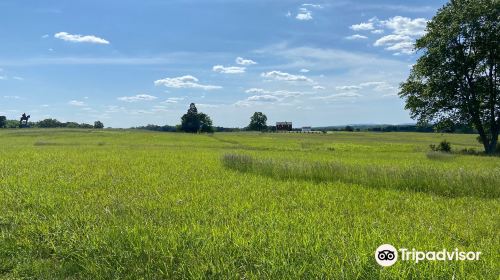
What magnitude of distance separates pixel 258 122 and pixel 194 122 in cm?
3814

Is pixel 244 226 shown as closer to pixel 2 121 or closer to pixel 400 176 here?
pixel 400 176

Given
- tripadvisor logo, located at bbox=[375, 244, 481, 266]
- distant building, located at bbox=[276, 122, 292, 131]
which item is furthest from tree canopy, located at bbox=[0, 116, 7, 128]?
tripadvisor logo, located at bbox=[375, 244, 481, 266]

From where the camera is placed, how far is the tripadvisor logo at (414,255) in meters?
5.08

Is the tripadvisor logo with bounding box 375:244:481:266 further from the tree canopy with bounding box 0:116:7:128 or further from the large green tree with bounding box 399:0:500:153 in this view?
the tree canopy with bounding box 0:116:7:128

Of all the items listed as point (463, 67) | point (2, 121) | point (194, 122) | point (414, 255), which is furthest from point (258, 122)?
point (414, 255)

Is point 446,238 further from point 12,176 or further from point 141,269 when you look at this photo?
point 12,176

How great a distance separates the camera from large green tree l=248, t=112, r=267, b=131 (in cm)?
16650

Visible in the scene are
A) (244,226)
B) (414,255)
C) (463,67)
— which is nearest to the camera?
(414,255)

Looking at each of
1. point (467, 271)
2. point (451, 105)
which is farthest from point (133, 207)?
point (451, 105)

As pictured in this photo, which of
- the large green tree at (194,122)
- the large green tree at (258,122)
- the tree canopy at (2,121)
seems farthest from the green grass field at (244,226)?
the tree canopy at (2,121)

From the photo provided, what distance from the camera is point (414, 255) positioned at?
520 centimetres

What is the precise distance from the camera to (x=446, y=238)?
6426 mm

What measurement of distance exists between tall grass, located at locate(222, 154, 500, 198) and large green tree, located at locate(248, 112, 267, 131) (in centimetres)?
14953

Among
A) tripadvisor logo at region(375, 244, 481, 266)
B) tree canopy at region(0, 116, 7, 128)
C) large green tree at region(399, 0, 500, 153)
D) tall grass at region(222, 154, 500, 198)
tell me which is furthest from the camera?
tree canopy at region(0, 116, 7, 128)
